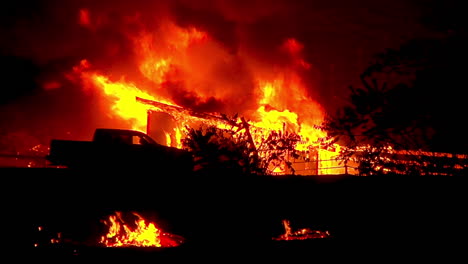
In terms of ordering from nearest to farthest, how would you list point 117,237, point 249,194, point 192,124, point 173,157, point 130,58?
1. point 117,237
2. point 249,194
3. point 173,157
4. point 192,124
5. point 130,58

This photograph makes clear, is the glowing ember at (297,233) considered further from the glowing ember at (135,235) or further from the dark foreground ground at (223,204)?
the glowing ember at (135,235)

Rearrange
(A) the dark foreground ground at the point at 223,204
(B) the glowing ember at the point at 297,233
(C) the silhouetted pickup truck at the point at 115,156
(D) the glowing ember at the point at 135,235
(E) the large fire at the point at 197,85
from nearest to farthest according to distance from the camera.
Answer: (A) the dark foreground ground at the point at 223,204
(D) the glowing ember at the point at 135,235
(B) the glowing ember at the point at 297,233
(C) the silhouetted pickup truck at the point at 115,156
(E) the large fire at the point at 197,85

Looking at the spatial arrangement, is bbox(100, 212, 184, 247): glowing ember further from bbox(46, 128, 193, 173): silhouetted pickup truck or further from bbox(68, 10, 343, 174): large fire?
bbox(68, 10, 343, 174): large fire

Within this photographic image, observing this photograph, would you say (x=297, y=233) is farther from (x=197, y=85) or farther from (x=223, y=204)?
(x=197, y=85)

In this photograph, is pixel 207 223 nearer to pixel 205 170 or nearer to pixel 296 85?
pixel 205 170

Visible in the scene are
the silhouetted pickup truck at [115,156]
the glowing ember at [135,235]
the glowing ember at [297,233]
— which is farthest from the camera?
the silhouetted pickup truck at [115,156]

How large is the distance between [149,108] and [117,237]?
10430mm

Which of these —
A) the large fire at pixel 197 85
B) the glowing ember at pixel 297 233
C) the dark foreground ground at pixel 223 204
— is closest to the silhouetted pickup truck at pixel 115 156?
the dark foreground ground at pixel 223 204

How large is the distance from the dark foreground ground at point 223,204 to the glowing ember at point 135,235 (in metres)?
0.13

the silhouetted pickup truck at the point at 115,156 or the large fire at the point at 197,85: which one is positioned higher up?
the large fire at the point at 197,85

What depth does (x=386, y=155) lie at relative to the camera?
387 inches

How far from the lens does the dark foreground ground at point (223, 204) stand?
6.81 m

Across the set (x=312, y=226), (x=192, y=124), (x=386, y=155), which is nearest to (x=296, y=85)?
(x=192, y=124)

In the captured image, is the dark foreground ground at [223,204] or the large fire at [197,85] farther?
the large fire at [197,85]
